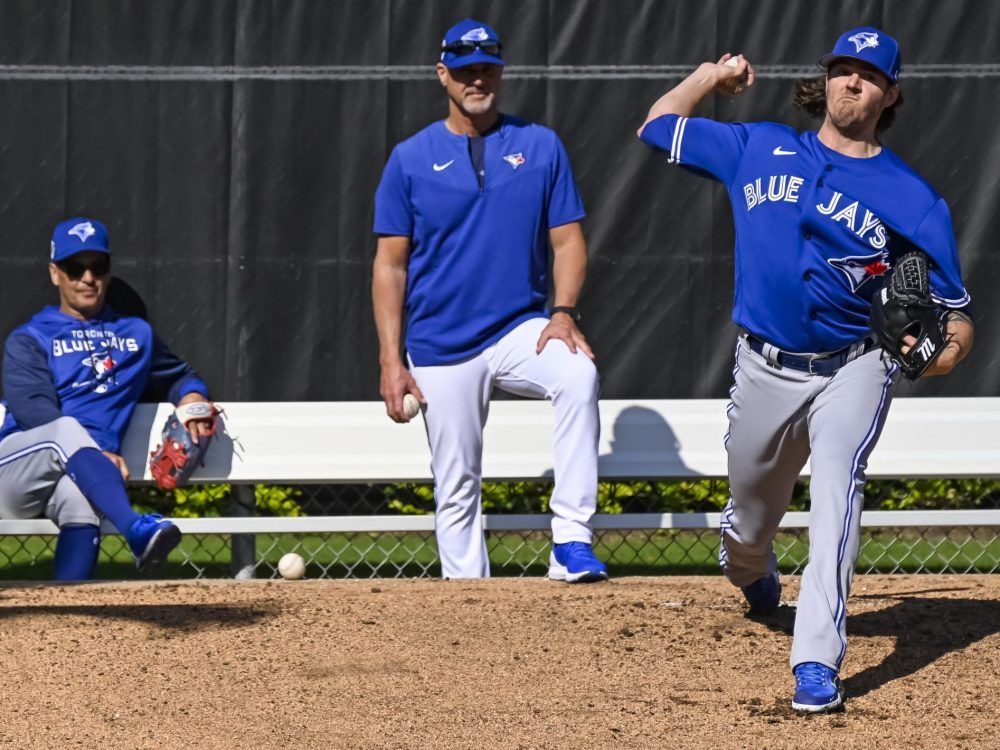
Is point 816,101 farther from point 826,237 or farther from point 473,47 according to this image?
point 473,47

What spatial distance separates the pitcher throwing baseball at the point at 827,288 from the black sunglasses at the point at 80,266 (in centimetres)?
284

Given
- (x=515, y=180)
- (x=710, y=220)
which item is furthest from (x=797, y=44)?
(x=515, y=180)

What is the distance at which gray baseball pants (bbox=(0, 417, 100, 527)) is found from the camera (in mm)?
5891

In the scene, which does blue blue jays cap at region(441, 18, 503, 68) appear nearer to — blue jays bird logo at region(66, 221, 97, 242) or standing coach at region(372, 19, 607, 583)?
standing coach at region(372, 19, 607, 583)

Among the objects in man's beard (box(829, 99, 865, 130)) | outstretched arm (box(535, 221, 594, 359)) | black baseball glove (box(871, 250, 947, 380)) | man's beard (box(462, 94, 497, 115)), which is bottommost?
outstretched arm (box(535, 221, 594, 359))

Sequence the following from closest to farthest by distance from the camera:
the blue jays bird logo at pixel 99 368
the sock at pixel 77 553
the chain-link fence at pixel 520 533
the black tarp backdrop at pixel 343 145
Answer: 1. the sock at pixel 77 553
2. the blue jays bird logo at pixel 99 368
3. the black tarp backdrop at pixel 343 145
4. the chain-link fence at pixel 520 533

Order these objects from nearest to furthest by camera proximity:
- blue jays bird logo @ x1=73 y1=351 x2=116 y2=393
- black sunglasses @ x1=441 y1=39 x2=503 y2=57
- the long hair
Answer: the long hair, black sunglasses @ x1=441 y1=39 x2=503 y2=57, blue jays bird logo @ x1=73 y1=351 x2=116 y2=393

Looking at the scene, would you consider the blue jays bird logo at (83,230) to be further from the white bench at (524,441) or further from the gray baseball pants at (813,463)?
the gray baseball pants at (813,463)

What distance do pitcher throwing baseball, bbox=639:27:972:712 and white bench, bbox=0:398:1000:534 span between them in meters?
2.08

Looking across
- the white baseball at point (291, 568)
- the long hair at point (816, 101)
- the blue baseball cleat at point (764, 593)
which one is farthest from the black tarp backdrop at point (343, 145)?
the long hair at point (816, 101)

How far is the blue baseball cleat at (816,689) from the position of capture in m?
3.86

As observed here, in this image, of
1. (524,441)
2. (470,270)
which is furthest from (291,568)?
(470,270)

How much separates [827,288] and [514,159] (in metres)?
1.86

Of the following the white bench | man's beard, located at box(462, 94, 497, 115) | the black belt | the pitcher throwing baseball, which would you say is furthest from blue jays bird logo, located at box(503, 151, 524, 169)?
the black belt
